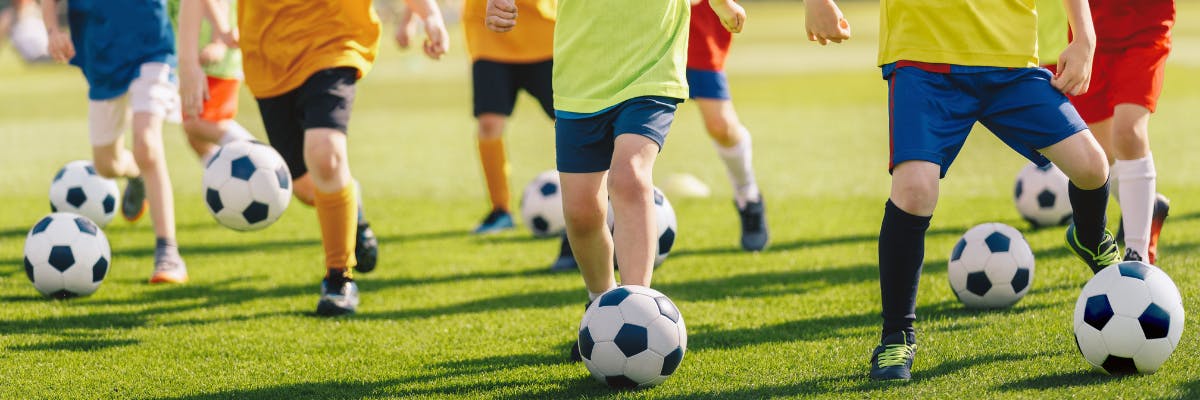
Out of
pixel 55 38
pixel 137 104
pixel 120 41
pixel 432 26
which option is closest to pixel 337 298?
pixel 432 26

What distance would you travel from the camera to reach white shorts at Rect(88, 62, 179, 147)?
21.5 ft

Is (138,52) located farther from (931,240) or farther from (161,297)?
(931,240)

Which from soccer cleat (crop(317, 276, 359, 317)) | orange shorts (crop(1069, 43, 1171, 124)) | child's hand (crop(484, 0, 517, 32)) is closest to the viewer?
child's hand (crop(484, 0, 517, 32))

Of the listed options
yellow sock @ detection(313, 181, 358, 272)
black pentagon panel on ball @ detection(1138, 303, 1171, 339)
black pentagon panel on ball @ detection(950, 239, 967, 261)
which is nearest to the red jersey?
black pentagon panel on ball @ detection(950, 239, 967, 261)

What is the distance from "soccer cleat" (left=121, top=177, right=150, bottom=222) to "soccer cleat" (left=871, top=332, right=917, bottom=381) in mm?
5741

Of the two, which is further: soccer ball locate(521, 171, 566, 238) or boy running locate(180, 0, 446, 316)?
soccer ball locate(521, 171, 566, 238)

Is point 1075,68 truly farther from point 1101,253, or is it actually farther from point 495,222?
point 495,222

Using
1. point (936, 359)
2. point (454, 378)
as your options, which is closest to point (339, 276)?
point (454, 378)

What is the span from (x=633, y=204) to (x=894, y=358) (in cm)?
100

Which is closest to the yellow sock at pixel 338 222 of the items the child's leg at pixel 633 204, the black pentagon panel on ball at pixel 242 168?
the black pentagon panel on ball at pixel 242 168

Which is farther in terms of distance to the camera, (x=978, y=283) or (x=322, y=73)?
(x=322, y=73)

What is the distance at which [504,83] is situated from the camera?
780 centimetres

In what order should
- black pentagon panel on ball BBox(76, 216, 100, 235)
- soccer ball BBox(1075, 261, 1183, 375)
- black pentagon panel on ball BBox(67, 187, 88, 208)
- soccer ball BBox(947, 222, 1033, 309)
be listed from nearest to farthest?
1. soccer ball BBox(1075, 261, 1183, 375)
2. soccer ball BBox(947, 222, 1033, 309)
3. black pentagon panel on ball BBox(76, 216, 100, 235)
4. black pentagon panel on ball BBox(67, 187, 88, 208)

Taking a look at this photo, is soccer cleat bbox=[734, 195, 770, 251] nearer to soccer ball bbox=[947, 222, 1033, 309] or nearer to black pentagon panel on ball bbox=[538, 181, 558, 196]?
black pentagon panel on ball bbox=[538, 181, 558, 196]
